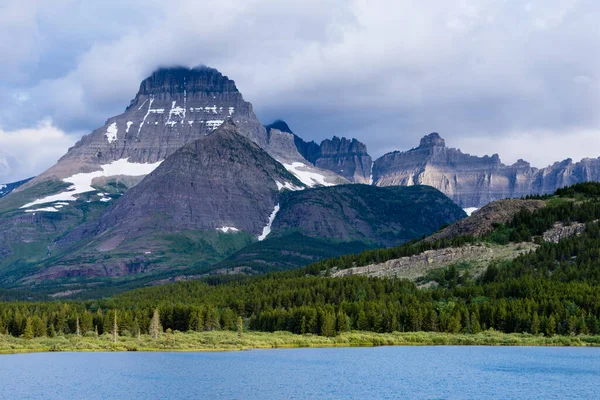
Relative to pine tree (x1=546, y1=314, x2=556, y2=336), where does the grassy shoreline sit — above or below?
below

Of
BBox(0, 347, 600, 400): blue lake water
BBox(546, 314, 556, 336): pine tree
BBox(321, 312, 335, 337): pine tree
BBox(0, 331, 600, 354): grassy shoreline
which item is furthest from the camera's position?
BBox(321, 312, 335, 337): pine tree

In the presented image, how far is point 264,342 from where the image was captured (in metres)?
188

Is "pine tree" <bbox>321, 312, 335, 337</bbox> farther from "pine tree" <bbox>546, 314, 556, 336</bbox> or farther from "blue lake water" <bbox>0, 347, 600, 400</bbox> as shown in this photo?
"pine tree" <bbox>546, 314, 556, 336</bbox>

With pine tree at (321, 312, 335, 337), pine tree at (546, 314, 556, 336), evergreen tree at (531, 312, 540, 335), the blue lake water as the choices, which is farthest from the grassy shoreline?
the blue lake water

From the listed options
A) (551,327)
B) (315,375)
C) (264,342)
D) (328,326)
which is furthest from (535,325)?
(315,375)

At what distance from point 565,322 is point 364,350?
158 feet

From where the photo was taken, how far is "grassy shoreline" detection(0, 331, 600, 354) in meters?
180

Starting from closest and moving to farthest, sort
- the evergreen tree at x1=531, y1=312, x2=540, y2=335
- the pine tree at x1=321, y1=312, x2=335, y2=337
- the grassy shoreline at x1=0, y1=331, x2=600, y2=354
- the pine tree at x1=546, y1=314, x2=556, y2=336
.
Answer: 1. the grassy shoreline at x1=0, y1=331, x2=600, y2=354
2. the pine tree at x1=546, y1=314, x2=556, y2=336
3. the evergreen tree at x1=531, y1=312, x2=540, y2=335
4. the pine tree at x1=321, y1=312, x2=335, y2=337

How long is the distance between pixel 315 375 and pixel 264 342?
5974 cm

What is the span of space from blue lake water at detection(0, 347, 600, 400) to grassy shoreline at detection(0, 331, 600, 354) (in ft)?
38.2

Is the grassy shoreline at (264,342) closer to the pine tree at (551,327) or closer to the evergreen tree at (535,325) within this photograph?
the evergreen tree at (535,325)

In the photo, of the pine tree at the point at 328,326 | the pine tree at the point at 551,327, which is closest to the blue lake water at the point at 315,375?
the pine tree at the point at 551,327

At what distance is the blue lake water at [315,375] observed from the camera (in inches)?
4387

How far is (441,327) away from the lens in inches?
7687
